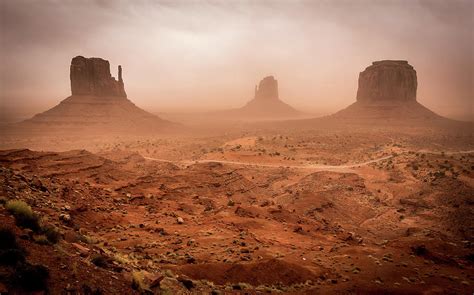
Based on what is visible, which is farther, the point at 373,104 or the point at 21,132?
the point at 373,104

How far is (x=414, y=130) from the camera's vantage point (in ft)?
243

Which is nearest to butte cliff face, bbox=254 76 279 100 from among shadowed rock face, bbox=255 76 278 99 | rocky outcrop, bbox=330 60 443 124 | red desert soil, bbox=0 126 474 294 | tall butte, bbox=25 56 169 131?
shadowed rock face, bbox=255 76 278 99

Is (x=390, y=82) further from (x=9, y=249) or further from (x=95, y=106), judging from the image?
(x=9, y=249)

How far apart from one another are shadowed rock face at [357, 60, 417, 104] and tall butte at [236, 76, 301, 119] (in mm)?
62352

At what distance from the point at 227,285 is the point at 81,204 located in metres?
9.34

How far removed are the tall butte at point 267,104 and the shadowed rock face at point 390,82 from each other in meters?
62.4

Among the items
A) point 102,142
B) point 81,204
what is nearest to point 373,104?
point 102,142

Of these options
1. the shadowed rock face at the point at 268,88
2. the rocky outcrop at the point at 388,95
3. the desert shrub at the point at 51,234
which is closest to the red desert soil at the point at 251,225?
the desert shrub at the point at 51,234

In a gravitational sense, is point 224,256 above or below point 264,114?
below

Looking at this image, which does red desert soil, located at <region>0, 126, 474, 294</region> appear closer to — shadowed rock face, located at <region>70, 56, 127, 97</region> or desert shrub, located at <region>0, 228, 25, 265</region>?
Result: desert shrub, located at <region>0, 228, 25, 265</region>

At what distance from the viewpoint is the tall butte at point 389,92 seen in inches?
3610

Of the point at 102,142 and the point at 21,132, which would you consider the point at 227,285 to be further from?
the point at 21,132

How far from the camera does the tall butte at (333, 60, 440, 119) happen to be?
91688mm

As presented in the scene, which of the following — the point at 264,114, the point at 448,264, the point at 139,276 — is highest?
the point at 264,114
